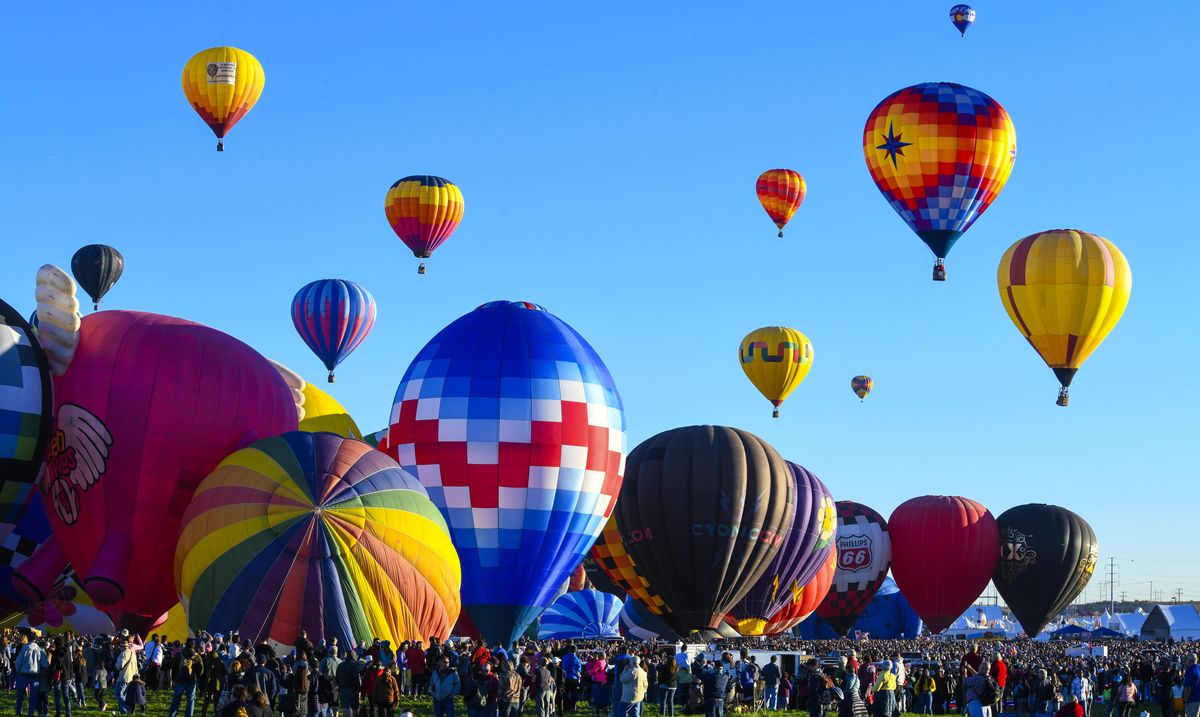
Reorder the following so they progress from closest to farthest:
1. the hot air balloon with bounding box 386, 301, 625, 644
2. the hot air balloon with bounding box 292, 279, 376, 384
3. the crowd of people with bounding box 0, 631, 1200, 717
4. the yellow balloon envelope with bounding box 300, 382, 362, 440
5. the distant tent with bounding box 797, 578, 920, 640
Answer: the crowd of people with bounding box 0, 631, 1200, 717 → the hot air balloon with bounding box 386, 301, 625, 644 → the yellow balloon envelope with bounding box 300, 382, 362, 440 → the hot air balloon with bounding box 292, 279, 376, 384 → the distant tent with bounding box 797, 578, 920, 640

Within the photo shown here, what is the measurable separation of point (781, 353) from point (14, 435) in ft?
105

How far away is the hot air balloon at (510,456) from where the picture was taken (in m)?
27.4

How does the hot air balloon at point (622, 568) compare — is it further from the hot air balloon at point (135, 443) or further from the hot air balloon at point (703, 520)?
the hot air balloon at point (135, 443)

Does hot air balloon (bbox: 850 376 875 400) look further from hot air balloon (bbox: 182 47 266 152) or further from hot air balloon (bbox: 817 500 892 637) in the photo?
hot air balloon (bbox: 182 47 266 152)

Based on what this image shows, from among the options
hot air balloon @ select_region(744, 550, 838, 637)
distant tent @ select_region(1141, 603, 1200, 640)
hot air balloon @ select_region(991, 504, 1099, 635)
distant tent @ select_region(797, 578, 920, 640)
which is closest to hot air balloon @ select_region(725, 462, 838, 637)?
hot air balloon @ select_region(744, 550, 838, 637)

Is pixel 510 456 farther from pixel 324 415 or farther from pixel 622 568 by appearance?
pixel 622 568

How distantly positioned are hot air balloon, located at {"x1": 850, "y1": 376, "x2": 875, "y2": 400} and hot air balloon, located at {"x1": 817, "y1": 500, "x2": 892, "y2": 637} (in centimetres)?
1119

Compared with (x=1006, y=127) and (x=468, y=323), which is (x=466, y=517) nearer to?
(x=468, y=323)

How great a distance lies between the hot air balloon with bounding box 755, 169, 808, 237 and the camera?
49.7 meters

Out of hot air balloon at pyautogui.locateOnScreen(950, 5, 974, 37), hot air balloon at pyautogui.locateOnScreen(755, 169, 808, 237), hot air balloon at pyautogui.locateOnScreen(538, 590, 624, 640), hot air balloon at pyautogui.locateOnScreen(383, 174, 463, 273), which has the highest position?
hot air balloon at pyautogui.locateOnScreen(950, 5, 974, 37)

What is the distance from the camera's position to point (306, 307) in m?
44.9

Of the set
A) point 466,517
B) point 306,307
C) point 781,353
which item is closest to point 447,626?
point 466,517

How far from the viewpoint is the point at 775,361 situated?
52250 millimetres

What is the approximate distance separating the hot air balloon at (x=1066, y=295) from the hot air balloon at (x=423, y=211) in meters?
15.9
